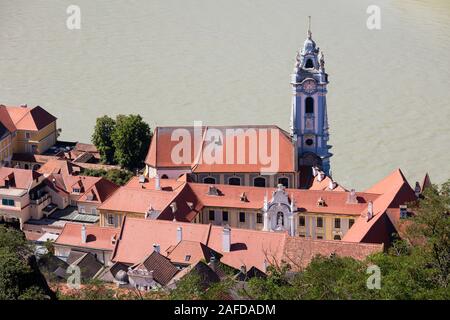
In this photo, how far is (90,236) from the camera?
25.9m

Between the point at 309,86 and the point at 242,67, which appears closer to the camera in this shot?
the point at 309,86

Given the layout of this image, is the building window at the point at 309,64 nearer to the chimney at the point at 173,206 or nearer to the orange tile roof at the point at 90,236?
the chimney at the point at 173,206

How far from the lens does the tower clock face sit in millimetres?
28969

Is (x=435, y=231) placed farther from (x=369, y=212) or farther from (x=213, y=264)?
(x=369, y=212)

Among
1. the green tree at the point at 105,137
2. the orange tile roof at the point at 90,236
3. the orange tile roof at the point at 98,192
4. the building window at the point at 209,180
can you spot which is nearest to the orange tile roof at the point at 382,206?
the building window at the point at 209,180

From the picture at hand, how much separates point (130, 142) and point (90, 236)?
287 inches

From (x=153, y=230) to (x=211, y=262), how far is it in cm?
257

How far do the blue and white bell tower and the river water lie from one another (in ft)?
5.81

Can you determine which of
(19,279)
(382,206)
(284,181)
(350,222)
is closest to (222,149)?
(284,181)

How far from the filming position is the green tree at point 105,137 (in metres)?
33.5

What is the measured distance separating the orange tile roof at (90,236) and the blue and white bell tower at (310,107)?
19.7 feet

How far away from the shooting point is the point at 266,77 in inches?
1577

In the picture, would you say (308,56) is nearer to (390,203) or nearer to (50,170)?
(390,203)
